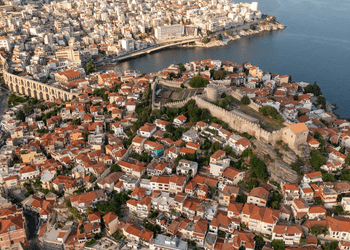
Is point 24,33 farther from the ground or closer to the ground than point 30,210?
farther from the ground

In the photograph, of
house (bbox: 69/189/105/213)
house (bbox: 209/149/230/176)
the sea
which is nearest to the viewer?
house (bbox: 69/189/105/213)

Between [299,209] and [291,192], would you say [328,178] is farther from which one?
[299,209]

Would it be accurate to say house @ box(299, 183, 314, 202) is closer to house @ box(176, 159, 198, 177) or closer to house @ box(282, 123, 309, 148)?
house @ box(282, 123, 309, 148)

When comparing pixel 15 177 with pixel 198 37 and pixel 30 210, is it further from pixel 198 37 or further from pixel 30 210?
pixel 198 37

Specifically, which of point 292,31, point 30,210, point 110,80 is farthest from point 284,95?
point 292,31

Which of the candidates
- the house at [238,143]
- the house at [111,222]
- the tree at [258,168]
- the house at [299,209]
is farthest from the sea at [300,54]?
the house at [111,222]

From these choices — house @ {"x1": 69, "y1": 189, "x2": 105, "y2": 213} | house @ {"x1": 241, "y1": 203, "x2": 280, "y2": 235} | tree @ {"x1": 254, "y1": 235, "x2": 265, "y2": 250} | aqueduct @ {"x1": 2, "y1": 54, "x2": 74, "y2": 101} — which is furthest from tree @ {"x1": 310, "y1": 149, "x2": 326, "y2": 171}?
aqueduct @ {"x1": 2, "y1": 54, "x2": 74, "y2": 101}
